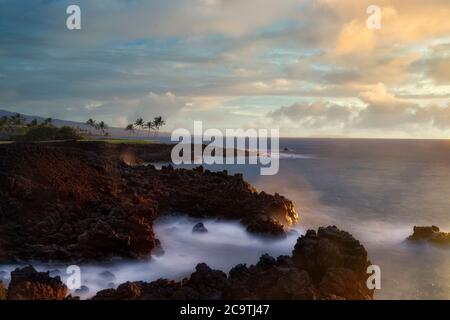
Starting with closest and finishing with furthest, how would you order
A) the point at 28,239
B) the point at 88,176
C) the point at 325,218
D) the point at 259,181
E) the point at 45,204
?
the point at 28,239 → the point at 45,204 → the point at 88,176 → the point at 325,218 → the point at 259,181

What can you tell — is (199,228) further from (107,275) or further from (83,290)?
(83,290)

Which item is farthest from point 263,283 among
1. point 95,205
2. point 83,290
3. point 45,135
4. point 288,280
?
point 45,135

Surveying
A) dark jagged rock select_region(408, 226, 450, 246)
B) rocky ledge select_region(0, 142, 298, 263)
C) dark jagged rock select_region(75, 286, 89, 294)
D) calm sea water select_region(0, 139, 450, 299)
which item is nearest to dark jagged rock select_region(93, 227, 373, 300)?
dark jagged rock select_region(75, 286, 89, 294)

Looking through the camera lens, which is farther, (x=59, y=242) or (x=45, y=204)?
(x=45, y=204)

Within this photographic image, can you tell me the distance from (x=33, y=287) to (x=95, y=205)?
60.5 feet

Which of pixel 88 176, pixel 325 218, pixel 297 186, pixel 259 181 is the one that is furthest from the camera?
pixel 259 181

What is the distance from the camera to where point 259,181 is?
9481 cm

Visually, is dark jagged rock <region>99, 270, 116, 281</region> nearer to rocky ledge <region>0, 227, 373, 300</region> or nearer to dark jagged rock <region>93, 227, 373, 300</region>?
dark jagged rock <region>93, 227, 373, 300</region>

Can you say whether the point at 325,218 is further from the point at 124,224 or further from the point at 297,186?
the point at 297,186

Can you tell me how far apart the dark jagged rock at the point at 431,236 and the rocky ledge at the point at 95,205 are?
1199 cm

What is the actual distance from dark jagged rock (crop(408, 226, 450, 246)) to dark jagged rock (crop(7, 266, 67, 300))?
32675 millimetres

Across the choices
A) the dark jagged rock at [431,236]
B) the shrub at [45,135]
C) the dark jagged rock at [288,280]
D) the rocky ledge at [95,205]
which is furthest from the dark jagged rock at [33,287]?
the shrub at [45,135]
